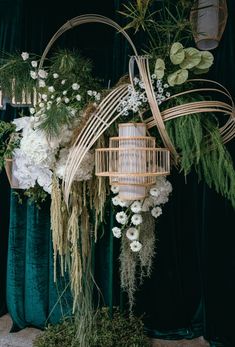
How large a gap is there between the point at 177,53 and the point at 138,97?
0.57 ft

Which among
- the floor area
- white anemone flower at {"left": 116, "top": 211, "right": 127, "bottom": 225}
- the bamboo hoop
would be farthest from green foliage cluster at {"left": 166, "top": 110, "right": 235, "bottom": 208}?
the floor area

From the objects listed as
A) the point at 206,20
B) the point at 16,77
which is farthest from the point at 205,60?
the point at 16,77

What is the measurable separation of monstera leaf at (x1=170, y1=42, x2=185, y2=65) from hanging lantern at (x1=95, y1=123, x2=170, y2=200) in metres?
0.22

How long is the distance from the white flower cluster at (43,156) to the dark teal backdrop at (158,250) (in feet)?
2.24

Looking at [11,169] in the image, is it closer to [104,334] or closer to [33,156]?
[33,156]

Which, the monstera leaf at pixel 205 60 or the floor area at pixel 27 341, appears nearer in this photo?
the monstera leaf at pixel 205 60

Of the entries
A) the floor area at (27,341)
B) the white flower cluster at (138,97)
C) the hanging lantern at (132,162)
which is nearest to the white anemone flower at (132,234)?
the hanging lantern at (132,162)

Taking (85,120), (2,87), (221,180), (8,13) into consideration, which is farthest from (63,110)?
(8,13)

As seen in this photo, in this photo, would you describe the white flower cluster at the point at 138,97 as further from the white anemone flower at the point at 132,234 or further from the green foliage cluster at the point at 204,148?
the white anemone flower at the point at 132,234

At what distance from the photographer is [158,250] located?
69.4 inches

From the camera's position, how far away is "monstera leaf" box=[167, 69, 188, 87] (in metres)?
0.98

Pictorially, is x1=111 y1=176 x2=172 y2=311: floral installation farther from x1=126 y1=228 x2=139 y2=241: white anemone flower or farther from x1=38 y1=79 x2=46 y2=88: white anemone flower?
x1=38 y1=79 x2=46 y2=88: white anemone flower

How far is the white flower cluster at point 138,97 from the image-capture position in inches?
39.5

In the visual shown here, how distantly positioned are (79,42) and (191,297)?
1536 mm
